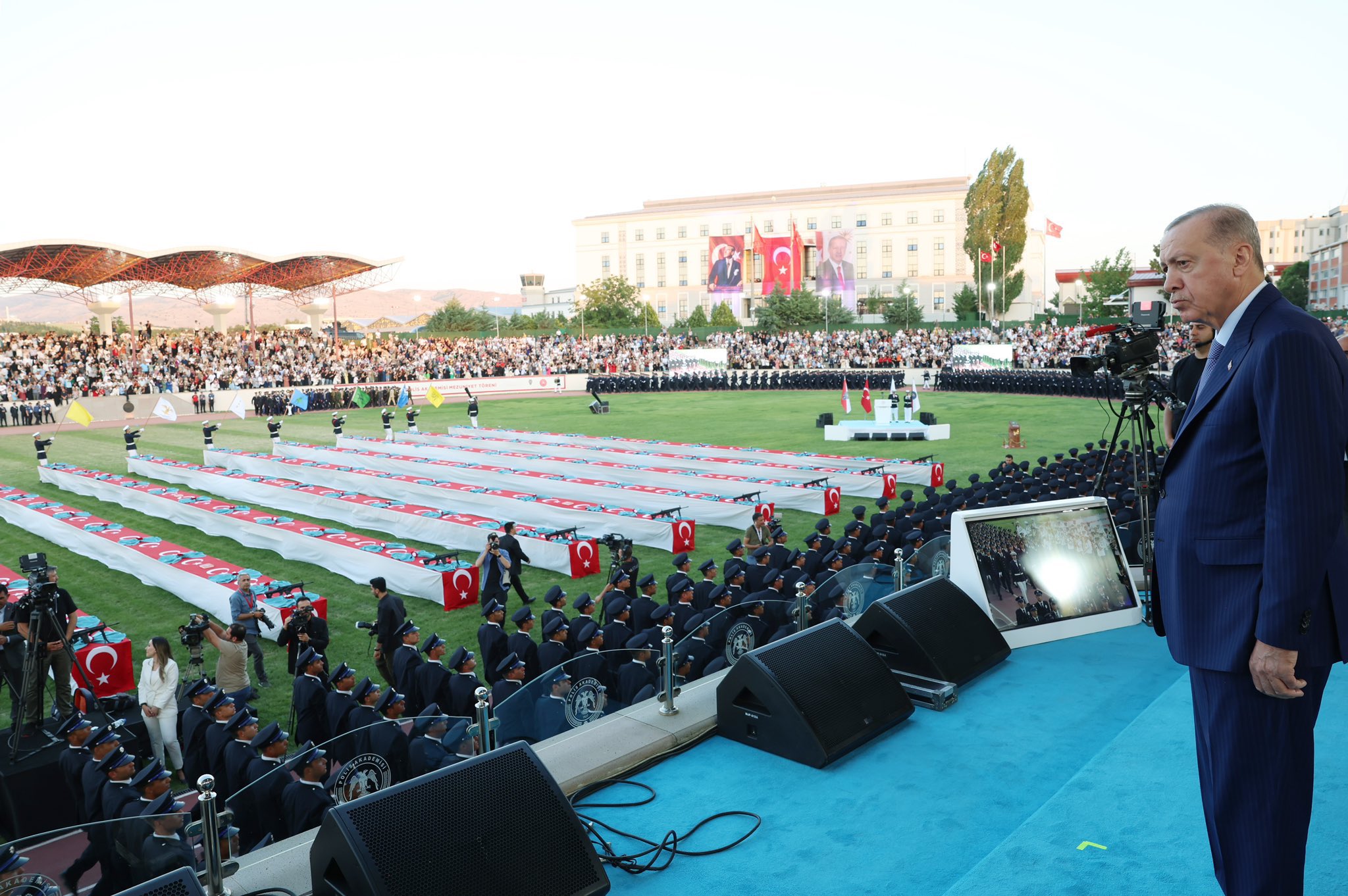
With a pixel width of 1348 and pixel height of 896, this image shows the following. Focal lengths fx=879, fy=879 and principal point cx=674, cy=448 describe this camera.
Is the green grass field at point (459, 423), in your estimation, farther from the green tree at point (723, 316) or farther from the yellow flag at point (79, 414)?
the green tree at point (723, 316)

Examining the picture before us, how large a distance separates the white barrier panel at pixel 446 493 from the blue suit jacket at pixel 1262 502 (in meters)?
12.5

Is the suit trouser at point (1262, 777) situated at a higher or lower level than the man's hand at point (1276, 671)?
lower

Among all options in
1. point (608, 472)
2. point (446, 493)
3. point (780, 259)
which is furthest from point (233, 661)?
point (780, 259)

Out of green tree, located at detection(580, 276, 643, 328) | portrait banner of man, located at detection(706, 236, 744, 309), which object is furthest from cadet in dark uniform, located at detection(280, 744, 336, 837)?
green tree, located at detection(580, 276, 643, 328)

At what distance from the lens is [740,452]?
23.5 metres

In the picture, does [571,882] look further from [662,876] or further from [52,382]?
[52,382]

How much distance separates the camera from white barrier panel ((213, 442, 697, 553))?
50.9ft

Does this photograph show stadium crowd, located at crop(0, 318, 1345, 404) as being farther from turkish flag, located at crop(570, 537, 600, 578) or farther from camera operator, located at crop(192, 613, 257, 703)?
camera operator, located at crop(192, 613, 257, 703)

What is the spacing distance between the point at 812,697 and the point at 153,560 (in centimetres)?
1217

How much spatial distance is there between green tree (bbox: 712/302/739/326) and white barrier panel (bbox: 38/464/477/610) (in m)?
64.0

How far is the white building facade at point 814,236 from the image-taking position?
98750 mm

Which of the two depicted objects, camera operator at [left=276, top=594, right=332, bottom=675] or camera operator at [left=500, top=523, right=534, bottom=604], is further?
camera operator at [left=500, top=523, right=534, bottom=604]

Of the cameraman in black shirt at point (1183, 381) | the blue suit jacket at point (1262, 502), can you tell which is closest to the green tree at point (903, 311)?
the cameraman in black shirt at point (1183, 381)

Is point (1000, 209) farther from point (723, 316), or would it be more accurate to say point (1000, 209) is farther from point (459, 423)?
point (459, 423)
